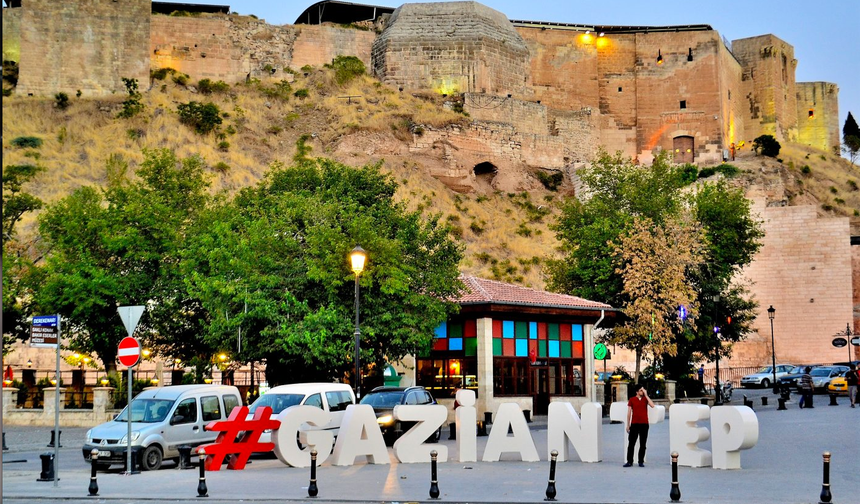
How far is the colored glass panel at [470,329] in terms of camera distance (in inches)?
1268

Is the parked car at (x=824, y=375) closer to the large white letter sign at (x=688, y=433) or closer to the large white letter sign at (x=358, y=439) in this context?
the large white letter sign at (x=688, y=433)

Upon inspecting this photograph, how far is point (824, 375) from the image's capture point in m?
43.5

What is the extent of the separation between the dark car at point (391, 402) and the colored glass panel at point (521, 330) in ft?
31.0

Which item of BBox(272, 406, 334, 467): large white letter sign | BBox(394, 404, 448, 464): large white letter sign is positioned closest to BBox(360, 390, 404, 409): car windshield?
BBox(394, 404, 448, 464): large white letter sign

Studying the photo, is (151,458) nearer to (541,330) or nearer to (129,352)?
(129,352)

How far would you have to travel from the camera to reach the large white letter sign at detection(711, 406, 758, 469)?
15.8 m

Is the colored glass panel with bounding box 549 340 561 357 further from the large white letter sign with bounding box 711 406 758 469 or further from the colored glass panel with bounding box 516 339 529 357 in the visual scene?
the large white letter sign with bounding box 711 406 758 469

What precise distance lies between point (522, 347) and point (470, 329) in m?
2.09

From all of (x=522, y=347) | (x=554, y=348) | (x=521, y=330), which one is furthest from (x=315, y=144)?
(x=522, y=347)

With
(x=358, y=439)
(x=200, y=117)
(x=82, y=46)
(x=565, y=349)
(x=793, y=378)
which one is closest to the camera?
(x=358, y=439)

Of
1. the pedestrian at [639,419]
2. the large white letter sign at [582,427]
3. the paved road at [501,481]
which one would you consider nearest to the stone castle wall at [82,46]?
the paved road at [501,481]

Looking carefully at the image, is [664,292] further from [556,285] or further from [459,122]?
[459,122]

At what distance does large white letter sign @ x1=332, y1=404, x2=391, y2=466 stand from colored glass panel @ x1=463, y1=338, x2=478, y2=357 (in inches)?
559

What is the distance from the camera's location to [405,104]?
74312 mm
